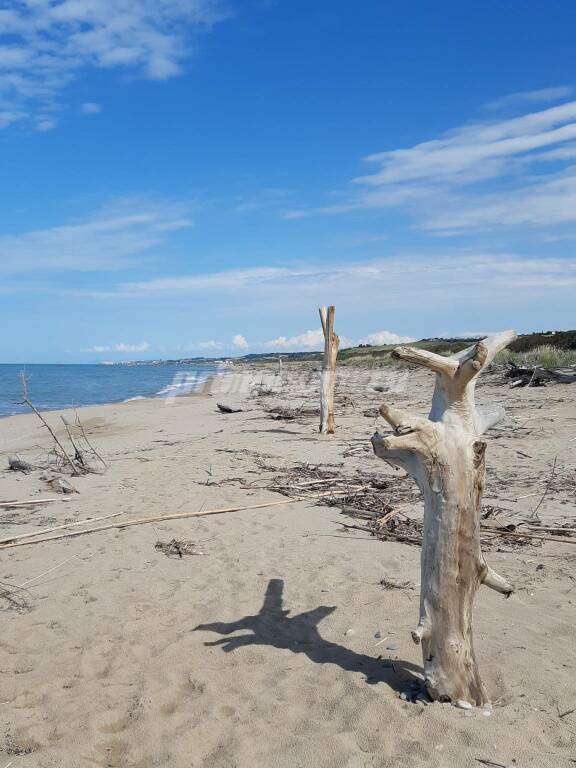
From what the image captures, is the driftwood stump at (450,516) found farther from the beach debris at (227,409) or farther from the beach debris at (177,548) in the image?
the beach debris at (227,409)

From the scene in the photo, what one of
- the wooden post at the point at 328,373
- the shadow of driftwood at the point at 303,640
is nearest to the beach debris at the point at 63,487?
the shadow of driftwood at the point at 303,640

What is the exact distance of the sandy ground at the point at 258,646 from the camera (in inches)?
120

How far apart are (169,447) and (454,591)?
10.3 m

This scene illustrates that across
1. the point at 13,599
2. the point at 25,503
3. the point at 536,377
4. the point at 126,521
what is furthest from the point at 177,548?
the point at 536,377

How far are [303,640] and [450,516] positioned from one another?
1689 mm

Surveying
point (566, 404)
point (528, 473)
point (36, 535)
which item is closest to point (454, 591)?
point (36, 535)

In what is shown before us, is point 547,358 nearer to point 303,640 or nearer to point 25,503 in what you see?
point 25,503

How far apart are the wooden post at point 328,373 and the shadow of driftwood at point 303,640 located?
842cm

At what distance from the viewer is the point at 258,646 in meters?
4.15

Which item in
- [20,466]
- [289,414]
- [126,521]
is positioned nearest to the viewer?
[126,521]

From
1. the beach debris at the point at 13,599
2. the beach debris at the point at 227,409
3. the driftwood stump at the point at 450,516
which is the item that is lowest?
the beach debris at the point at 13,599

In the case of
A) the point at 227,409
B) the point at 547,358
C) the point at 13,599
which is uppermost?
the point at 547,358

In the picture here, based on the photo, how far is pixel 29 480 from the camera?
9828mm

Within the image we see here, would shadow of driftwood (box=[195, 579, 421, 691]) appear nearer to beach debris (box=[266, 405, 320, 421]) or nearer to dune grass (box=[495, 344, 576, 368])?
beach debris (box=[266, 405, 320, 421])
